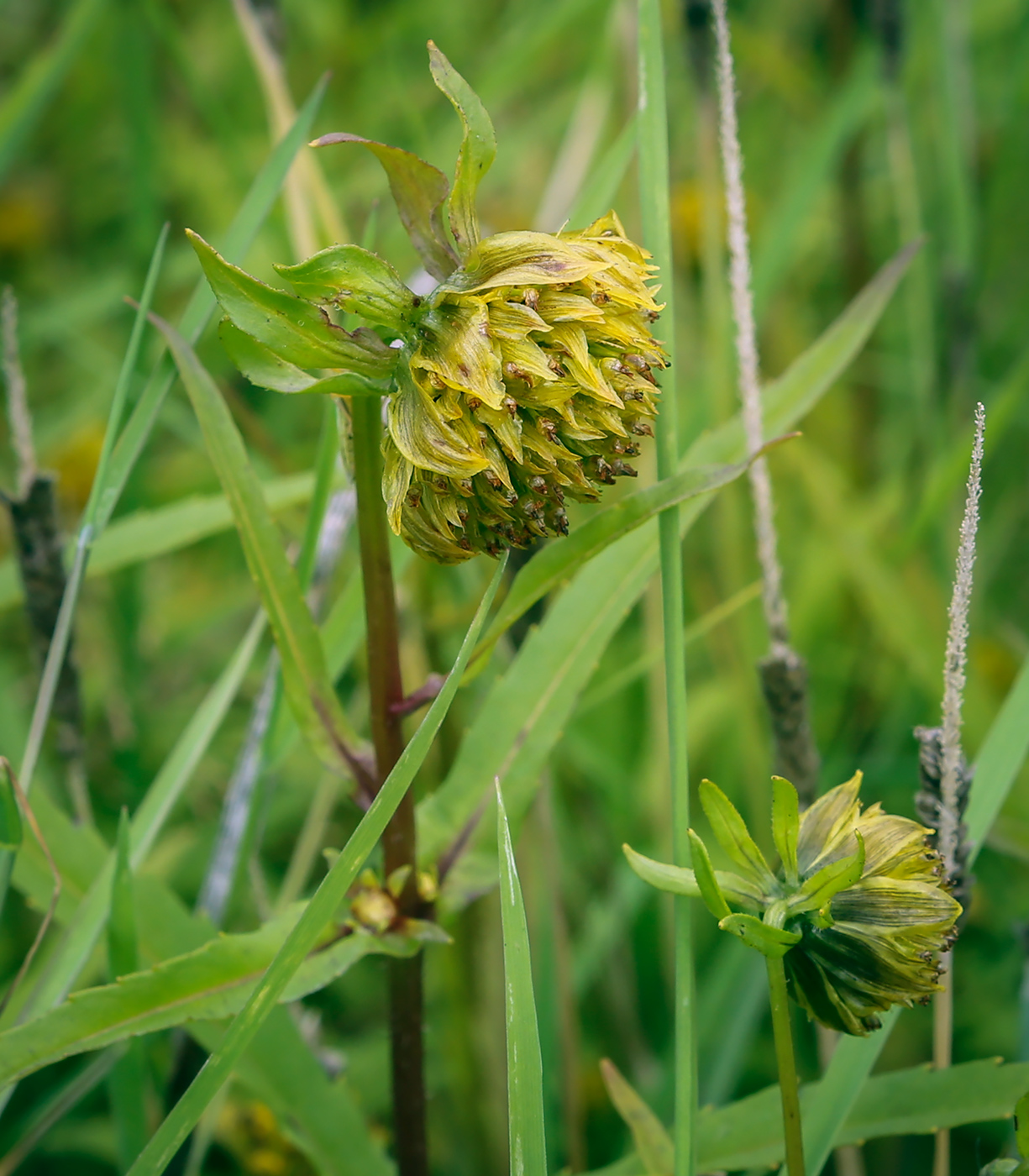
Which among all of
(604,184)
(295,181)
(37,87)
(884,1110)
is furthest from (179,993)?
(37,87)

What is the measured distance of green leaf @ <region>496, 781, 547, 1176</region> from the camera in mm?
589

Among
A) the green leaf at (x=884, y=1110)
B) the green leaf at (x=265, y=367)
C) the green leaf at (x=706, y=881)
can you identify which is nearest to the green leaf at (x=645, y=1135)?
the green leaf at (x=884, y=1110)

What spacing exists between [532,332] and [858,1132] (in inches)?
22.9

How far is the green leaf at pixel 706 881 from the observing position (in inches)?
22.0

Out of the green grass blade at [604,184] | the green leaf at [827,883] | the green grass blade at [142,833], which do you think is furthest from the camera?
the green grass blade at [604,184]

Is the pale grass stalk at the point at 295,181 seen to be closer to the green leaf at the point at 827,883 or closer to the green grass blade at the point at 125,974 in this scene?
the green grass blade at the point at 125,974

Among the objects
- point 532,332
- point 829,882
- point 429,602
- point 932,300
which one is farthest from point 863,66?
point 829,882

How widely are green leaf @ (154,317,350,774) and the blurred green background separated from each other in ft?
0.56

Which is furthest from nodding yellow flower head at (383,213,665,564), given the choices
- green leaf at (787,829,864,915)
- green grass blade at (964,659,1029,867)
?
green grass blade at (964,659,1029,867)

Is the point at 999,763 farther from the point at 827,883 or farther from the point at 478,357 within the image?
the point at 478,357

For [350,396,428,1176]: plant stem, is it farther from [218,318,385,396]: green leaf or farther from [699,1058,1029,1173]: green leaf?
[699,1058,1029,1173]: green leaf

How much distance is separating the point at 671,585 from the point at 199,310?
427mm

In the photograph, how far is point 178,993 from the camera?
26.1 inches

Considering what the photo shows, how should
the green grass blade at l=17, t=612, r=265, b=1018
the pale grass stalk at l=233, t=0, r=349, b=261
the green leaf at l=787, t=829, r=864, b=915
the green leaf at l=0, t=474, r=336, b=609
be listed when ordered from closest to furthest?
the green leaf at l=787, t=829, r=864, b=915
the green grass blade at l=17, t=612, r=265, b=1018
the green leaf at l=0, t=474, r=336, b=609
the pale grass stalk at l=233, t=0, r=349, b=261
